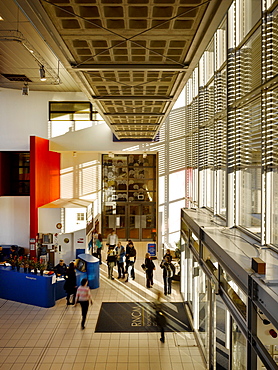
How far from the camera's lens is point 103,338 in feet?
26.4

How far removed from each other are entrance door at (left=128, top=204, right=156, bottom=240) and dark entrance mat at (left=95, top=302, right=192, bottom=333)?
9029 millimetres

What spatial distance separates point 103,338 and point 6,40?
803cm

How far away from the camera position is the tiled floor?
22.7 ft

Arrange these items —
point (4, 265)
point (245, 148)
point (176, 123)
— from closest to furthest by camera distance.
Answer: point (245, 148)
point (4, 265)
point (176, 123)

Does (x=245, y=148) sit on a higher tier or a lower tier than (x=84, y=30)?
lower

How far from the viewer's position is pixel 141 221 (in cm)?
1919

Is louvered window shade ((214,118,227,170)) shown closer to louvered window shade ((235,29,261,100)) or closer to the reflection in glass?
louvered window shade ((235,29,261,100))

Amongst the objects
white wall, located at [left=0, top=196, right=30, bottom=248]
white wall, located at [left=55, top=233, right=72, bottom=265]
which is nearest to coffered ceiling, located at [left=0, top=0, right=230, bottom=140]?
white wall, located at [left=55, top=233, right=72, bottom=265]

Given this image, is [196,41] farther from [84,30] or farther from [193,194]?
[193,194]

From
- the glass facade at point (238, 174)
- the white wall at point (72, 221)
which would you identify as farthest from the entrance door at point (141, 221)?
the glass facade at point (238, 174)

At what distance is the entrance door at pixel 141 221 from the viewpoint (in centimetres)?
1916

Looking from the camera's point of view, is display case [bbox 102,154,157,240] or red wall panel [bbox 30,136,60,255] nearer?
red wall panel [bbox 30,136,60,255]

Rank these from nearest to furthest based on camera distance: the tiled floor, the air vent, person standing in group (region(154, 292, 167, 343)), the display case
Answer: the tiled floor, person standing in group (region(154, 292, 167, 343)), the air vent, the display case

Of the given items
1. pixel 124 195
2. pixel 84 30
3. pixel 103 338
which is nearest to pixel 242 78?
pixel 84 30
